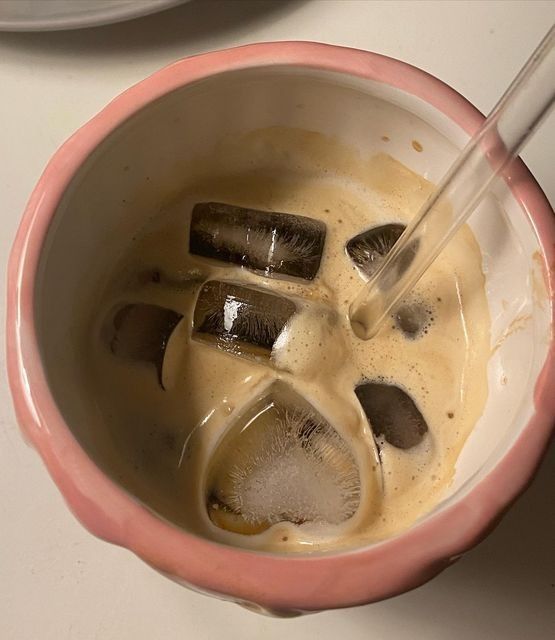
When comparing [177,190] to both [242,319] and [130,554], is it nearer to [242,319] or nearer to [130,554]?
[242,319]

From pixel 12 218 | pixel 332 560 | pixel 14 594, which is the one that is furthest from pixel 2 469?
pixel 332 560

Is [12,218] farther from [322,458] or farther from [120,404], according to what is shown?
[322,458]

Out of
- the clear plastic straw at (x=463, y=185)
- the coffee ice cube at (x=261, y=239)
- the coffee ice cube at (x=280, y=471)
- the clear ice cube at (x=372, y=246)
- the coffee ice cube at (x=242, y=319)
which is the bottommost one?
the coffee ice cube at (x=280, y=471)

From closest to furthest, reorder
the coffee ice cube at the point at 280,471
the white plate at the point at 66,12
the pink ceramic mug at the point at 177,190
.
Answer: the pink ceramic mug at the point at 177,190 → the coffee ice cube at the point at 280,471 → the white plate at the point at 66,12

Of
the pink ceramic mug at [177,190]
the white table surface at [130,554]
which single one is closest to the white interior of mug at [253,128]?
the pink ceramic mug at [177,190]

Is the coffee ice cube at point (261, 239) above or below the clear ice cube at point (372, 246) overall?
below

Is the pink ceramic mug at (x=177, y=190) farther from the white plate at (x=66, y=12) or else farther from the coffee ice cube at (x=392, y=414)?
the white plate at (x=66, y=12)

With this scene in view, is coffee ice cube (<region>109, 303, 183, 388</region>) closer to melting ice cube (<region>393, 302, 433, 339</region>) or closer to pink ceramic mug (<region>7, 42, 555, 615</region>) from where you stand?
pink ceramic mug (<region>7, 42, 555, 615</region>)
